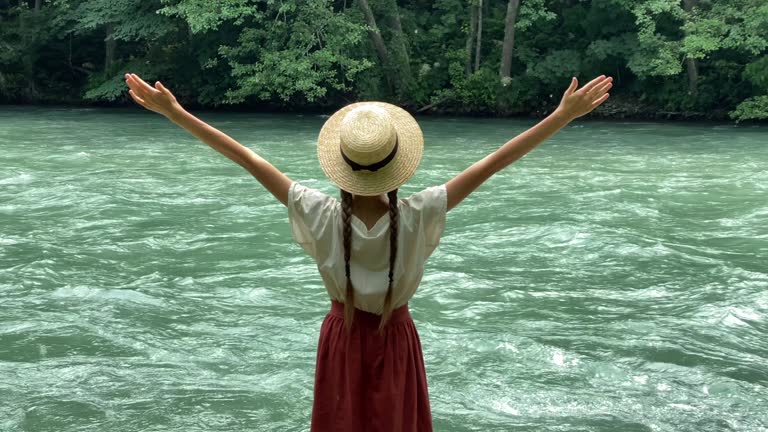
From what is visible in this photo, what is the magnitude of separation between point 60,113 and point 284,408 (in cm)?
2182

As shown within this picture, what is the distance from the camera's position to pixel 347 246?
295cm

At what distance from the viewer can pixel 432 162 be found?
16.4 m

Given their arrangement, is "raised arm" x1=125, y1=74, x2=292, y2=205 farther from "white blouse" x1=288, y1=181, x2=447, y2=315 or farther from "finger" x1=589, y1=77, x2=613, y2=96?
"finger" x1=589, y1=77, x2=613, y2=96

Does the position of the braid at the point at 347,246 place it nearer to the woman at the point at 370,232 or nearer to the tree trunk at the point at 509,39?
the woman at the point at 370,232

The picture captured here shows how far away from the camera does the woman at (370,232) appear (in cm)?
292

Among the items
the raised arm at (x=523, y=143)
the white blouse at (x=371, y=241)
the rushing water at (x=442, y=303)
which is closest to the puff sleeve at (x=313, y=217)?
the white blouse at (x=371, y=241)

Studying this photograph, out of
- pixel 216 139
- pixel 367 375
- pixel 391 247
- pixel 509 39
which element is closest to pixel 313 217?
pixel 391 247

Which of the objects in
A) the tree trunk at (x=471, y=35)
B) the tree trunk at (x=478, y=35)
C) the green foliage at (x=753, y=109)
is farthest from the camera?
the tree trunk at (x=471, y=35)

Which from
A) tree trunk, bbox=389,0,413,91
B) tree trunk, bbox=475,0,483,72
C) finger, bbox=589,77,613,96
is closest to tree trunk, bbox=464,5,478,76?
tree trunk, bbox=475,0,483,72

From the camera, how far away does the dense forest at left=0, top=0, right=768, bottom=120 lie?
2238 cm

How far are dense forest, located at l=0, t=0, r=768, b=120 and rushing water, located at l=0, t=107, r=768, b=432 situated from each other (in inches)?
298

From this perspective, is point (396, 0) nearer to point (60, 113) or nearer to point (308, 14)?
point (308, 14)

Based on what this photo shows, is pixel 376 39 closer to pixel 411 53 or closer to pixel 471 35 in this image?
pixel 411 53

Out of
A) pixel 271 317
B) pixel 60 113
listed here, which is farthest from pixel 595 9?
pixel 271 317
